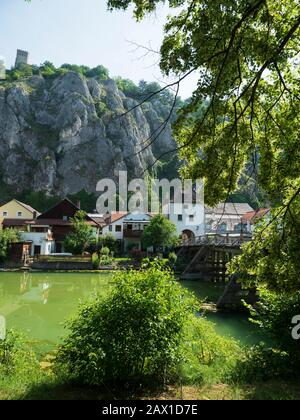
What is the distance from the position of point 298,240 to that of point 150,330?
10.1 ft

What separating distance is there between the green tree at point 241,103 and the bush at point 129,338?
6.52 ft

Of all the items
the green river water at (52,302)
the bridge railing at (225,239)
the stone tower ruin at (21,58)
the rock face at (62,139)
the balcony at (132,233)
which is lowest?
the green river water at (52,302)

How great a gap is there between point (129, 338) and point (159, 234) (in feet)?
122

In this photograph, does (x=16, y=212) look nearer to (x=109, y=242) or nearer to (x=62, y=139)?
(x=109, y=242)

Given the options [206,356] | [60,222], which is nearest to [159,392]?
[206,356]

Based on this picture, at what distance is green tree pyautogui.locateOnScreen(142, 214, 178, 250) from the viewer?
4391 centimetres

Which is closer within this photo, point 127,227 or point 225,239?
point 225,239

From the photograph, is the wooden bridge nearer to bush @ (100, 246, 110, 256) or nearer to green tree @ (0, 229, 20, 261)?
bush @ (100, 246, 110, 256)

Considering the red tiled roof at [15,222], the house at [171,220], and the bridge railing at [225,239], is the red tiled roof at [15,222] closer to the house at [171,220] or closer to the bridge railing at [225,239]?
the house at [171,220]

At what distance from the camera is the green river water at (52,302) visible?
15097 mm

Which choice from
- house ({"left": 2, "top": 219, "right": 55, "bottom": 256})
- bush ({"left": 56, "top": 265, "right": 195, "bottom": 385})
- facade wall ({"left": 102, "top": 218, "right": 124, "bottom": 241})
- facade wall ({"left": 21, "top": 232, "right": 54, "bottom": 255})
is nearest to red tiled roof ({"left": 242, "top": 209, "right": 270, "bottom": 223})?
bush ({"left": 56, "top": 265, "right": 195, "bottom": 385})

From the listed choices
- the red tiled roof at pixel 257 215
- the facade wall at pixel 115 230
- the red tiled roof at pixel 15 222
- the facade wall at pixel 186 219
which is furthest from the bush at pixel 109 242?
the red tiled roof at pixel 257 215

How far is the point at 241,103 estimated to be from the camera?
6891 mm

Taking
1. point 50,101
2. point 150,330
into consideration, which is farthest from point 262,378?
point 50,101
